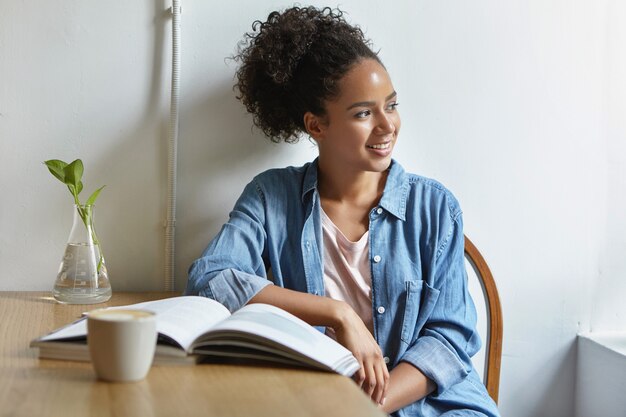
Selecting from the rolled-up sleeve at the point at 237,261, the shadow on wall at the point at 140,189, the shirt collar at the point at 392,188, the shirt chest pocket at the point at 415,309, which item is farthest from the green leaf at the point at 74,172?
the shirt chest pocket at the point at 415,309

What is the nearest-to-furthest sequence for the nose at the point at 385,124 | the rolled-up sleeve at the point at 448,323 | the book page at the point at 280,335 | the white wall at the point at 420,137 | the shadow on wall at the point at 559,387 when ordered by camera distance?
the book page at the point at 280,335, the rolled-up sleeve at the point at 448,323, the nose at the point at 385,124, the white wall at the point at 420,137, the shadow on wall at the point at 559,387

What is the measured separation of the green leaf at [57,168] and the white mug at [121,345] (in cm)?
68

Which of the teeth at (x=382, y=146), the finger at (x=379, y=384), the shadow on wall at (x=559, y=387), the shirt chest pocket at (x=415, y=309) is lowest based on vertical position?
the shadow on wall at (x=559, y=387)

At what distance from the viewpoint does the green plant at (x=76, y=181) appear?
1.46 m

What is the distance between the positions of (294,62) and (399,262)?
0.44 m

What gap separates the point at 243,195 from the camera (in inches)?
59.6

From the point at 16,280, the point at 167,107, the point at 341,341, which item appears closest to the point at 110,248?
the point at 16,280

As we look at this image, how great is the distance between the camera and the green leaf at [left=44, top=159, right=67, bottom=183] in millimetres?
1478

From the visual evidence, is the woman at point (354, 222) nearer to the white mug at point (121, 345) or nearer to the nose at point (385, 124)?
the nose at point (385, 124)

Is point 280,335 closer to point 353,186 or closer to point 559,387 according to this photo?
point 353,186

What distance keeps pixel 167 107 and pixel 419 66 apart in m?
0.54

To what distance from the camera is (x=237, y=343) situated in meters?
0.96

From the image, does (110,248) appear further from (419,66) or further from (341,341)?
(419,66)

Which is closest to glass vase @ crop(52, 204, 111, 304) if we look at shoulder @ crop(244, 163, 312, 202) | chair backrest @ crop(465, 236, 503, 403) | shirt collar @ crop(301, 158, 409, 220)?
shoulder @ crop(244, 163, 312, 202)
